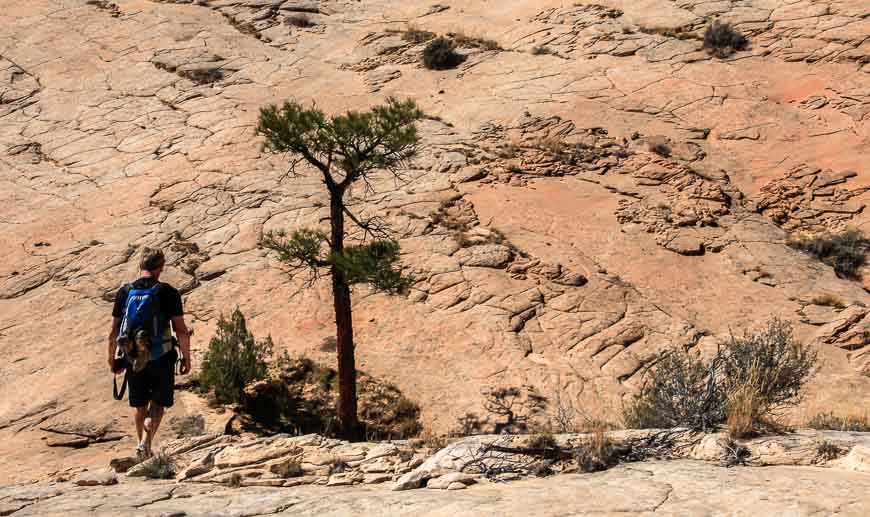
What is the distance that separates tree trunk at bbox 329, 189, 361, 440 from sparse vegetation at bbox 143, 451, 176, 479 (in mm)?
3050

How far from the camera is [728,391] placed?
5812 millimetres

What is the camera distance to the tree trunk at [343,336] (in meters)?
8.51

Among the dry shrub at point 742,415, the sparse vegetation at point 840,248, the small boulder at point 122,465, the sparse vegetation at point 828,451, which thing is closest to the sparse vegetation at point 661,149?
the sparse vegetation at point 840,248

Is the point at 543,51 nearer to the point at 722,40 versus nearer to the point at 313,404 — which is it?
the point at 722,40

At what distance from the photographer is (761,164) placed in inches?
593

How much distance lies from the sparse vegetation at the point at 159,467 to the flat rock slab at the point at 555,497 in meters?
0.41

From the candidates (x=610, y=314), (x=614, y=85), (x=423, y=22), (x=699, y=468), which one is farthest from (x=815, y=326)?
(x=423, y=22)

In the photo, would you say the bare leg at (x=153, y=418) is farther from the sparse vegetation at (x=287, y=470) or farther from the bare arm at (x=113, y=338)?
the sparse vegetation at (x=287, y=470)

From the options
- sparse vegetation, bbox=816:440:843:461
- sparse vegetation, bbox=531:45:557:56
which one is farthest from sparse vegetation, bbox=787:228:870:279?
sparse vegetation, bbox=531:45:557:56

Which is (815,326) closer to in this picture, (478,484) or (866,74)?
(478,484)

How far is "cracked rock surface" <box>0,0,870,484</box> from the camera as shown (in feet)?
34.1

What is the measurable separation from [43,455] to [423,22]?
18.9 m

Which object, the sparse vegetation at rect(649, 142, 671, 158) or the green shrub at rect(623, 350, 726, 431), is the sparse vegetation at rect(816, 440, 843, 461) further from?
the sparse vegetation at rect(649, 142, 671, 158)

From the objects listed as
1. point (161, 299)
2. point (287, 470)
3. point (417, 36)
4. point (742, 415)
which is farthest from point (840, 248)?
point (417, 36)
